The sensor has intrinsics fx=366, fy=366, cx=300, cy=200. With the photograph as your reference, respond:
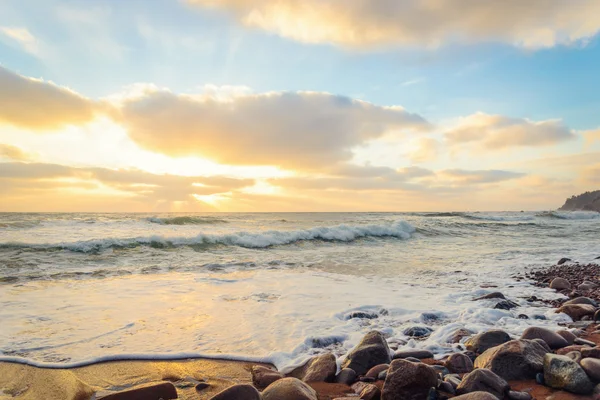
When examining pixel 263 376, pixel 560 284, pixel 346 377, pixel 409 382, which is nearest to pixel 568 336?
pixel 409 382

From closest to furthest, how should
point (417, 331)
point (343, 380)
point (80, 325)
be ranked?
point (343, 380) < point (417, 331) < point (80, 325)

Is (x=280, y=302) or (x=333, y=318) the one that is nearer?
(x=333, y=318)

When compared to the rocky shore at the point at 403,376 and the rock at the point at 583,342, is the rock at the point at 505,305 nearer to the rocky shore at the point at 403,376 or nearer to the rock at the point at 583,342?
the rocky shore at the point at 403,376

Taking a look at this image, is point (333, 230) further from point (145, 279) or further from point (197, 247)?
point (145, 279)

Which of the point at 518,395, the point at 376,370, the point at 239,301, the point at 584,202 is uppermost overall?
the point at 584,202

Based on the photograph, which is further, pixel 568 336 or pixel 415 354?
pixel 568 336

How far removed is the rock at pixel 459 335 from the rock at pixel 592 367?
1438 millimetres

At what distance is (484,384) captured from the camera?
3031 mm

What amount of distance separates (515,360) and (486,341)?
2.55 feet

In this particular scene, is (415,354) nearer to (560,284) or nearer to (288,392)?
(288,392)

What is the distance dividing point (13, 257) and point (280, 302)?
32.4 feet

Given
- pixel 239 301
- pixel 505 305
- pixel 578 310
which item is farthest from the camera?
pixel 239 301

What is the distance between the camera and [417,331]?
16.0ft

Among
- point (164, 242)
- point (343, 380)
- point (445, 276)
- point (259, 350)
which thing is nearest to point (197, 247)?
point (164, 242)
